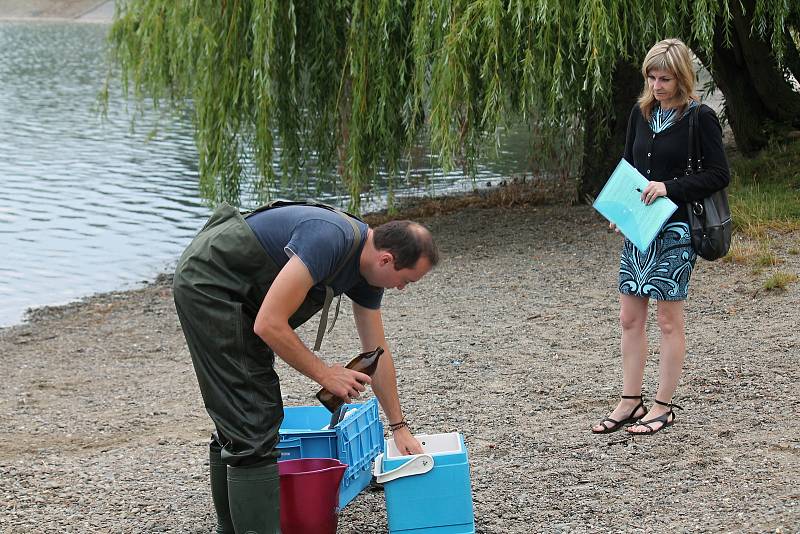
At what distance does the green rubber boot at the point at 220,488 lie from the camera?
3908 millimetres

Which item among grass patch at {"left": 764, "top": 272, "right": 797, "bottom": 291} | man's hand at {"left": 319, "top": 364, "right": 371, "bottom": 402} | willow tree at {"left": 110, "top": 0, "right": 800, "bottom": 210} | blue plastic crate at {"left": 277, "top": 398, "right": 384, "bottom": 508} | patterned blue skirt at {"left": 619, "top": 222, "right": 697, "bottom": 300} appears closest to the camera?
man's hand at {"left": 319, "top": 364, "right": 371, "bottom": 402}

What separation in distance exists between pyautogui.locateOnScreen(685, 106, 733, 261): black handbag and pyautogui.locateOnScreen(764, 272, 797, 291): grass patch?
3093 mm

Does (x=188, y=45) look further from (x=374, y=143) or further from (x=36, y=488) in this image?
(x=36, y=488)

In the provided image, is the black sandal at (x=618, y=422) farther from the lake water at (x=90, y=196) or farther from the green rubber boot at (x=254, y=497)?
the lake water at (x=90, y=196)

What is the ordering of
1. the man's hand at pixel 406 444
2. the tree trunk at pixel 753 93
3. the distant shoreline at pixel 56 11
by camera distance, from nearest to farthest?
the man's hand at pixel 406 444 → the tree trunk at pixel 753 93 → the distant shoreline at pixel 56 11

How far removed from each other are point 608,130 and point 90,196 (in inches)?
343

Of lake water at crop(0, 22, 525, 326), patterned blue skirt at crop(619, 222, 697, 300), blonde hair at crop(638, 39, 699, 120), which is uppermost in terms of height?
blonde hair at crop(638, 39, 699, 120)

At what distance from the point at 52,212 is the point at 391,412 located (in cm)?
1206

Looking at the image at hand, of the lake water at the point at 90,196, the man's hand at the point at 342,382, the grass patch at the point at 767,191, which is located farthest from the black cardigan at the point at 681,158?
the lake water at the point at 90,196

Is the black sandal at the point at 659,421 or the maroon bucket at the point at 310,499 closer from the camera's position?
the maroon bucket at the point at 310,499

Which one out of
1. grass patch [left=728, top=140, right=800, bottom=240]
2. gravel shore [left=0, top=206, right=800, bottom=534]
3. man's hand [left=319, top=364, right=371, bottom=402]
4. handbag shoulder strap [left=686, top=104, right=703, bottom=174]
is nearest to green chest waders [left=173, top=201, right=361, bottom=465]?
man's hand [left=319, top=364, right=371, bottom=402]

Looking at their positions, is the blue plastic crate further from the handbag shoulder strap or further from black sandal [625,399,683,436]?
the handbag shoulder strap

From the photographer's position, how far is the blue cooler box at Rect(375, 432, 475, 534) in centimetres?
380

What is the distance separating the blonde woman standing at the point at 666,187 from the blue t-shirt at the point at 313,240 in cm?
160
